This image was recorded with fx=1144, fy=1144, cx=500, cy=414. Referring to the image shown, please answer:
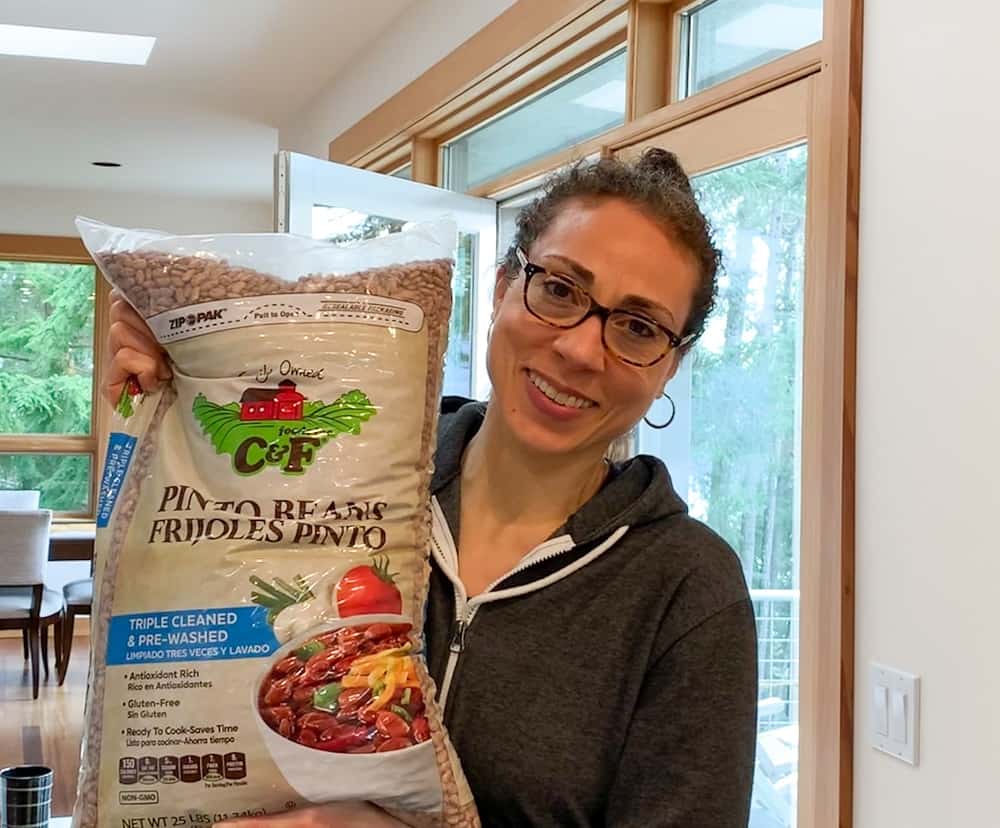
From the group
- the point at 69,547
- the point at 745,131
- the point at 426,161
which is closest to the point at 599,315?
the point at 745,131

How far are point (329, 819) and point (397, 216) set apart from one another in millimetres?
2519

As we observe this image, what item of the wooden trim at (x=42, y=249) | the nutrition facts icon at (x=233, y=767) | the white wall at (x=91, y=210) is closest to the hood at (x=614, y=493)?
the nutrition facts icon at (x=233, y=767)

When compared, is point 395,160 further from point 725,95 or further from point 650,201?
point 650,201

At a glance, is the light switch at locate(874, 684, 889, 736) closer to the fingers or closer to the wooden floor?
the fingers

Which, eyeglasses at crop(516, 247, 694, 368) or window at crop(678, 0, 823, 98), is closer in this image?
eyeglasses at crop(516, 247, 694, 368)

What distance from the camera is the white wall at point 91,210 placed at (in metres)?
7.30

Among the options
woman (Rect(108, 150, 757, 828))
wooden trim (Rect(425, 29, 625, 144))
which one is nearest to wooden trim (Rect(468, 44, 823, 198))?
wooden trim (Rect(425, 29, 625, 144))

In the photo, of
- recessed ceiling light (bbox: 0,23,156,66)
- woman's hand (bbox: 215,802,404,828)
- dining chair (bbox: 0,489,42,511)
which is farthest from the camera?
dining chair (bbox: 0,489,42,511)

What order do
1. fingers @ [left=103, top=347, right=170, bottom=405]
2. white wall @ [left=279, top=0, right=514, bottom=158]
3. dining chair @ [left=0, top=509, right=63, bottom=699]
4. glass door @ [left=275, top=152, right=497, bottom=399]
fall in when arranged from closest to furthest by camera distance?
1. fingers @ [left=103, top=347, right=170, bottom=405]
2. glass door @ [left=275, top=152, right=497, bottom=399]
3. white wall @ [left=279, top=0, right=514, bottom=158]
4. dining chair @ [left=0, top=509, right=63, bottom=699]

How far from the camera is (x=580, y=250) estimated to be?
987 mm

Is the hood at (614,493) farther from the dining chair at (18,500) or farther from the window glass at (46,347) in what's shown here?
the window glass at (46,347)

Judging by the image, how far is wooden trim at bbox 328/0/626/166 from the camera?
2.67 meters

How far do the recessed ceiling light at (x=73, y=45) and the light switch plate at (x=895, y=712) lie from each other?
3.59 meters

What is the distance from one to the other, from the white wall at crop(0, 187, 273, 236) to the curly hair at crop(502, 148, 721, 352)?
21.3ft
